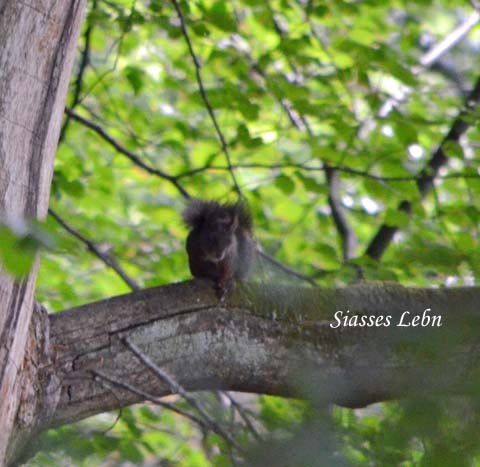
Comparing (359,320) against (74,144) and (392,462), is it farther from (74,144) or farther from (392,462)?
(74,144)

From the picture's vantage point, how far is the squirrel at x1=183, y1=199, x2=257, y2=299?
2.81m

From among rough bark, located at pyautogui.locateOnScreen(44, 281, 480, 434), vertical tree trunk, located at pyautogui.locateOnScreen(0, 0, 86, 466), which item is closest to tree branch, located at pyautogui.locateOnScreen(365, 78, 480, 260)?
rough bark, located at pyautogui.locateOnScreen(44, 281, 480, 434)

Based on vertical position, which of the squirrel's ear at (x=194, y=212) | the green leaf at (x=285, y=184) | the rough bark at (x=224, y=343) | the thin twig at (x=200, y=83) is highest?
the thin twig at (x=200, y=83)

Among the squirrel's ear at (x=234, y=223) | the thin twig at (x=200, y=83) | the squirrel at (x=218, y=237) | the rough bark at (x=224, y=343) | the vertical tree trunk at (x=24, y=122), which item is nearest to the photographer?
the vertical tree trunk at (x=24, y=122)

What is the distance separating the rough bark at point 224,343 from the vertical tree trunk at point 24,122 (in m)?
0.18

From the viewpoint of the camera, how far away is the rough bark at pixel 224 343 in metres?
2.07

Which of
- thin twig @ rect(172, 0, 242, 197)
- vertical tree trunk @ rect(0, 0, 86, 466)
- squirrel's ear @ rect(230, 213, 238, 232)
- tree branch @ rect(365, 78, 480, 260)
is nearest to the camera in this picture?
vertical tree trunk @ rect(0, 0, 86, 466)

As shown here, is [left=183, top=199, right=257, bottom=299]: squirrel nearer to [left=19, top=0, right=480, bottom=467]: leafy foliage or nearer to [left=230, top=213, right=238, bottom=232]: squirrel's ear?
[left=230, top=213, right=238, bottom=232]: squirrel's ear

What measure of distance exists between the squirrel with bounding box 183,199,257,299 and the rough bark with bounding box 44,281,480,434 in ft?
1.65

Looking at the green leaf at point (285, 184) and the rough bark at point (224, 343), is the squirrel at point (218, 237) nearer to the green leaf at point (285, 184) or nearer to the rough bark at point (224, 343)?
the green leaf at point (285, 184)

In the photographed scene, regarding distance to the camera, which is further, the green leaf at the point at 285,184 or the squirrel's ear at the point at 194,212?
the green leaf at the point at 285,184

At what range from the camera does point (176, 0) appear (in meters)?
3.19

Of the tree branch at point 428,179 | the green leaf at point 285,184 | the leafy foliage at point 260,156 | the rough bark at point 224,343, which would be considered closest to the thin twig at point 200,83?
the leafy foliage at point 260,156

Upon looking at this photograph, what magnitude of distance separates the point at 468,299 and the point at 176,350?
80 centimetres
